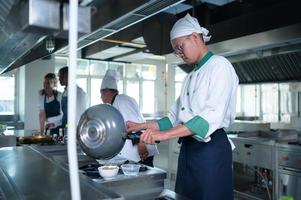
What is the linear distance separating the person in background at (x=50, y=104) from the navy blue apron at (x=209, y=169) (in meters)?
2.31

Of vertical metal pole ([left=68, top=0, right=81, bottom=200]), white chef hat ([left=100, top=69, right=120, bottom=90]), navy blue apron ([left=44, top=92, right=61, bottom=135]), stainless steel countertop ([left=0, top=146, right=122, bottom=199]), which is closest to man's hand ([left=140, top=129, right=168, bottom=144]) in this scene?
stainless steel countertop ([left=0, top=146, right=122, bottom=199])

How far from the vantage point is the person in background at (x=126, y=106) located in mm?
2247

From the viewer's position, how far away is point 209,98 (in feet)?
4.26

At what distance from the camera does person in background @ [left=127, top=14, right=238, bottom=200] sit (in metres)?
1.27

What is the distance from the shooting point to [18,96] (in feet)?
20.0

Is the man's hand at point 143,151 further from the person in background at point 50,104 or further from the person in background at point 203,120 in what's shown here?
the person in background at point 50,104

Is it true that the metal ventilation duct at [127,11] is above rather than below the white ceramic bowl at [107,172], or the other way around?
above

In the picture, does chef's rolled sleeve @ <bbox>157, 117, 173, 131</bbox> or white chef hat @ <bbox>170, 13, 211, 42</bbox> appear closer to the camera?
white chef hat @ <bbox>170, 13, 211, 42</bbox>

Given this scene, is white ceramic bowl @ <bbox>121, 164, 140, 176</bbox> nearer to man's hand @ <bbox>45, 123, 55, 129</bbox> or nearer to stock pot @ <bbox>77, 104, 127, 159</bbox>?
stock pot @ <bbox>77, 104, 127, 159</bbox>

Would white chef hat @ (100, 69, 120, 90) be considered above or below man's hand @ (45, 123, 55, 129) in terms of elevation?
above

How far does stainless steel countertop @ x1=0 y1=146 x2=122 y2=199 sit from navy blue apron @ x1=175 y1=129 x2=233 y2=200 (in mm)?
608

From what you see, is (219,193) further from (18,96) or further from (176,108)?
(18,96)

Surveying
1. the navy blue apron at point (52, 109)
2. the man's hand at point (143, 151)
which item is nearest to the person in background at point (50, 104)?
the navy blue apron at point (52, 109)

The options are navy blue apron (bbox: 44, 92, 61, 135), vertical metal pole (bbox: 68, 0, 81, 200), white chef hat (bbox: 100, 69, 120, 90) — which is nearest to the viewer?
vertical metal pole (bbox: 68, 0, 81, 200)
